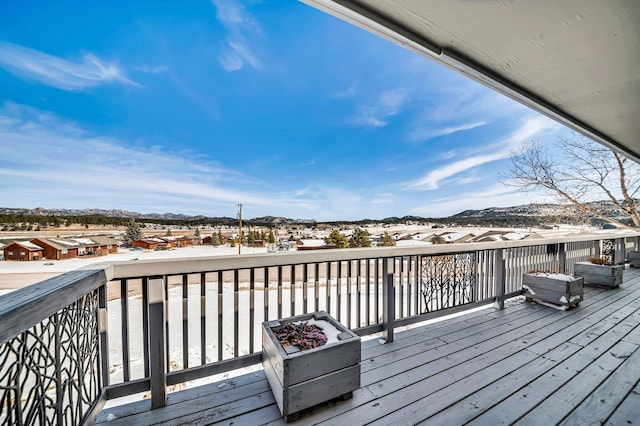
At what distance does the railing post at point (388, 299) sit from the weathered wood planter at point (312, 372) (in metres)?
0.87

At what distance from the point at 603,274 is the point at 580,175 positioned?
310 inches

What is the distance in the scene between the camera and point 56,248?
2.19m

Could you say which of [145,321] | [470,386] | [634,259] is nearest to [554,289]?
[470,386]

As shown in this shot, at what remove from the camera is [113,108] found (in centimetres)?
757

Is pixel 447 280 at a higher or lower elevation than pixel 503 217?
A: lower

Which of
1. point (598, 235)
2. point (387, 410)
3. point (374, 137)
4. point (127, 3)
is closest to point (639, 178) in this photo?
point (598, 235)

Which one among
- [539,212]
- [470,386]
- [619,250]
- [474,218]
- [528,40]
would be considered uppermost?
[528,40]

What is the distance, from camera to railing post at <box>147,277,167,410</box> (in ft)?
5.31

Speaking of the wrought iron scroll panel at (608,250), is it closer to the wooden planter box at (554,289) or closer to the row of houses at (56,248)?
the wooden planter box at (554,289)

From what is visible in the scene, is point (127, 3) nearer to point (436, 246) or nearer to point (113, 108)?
point (113, 108)

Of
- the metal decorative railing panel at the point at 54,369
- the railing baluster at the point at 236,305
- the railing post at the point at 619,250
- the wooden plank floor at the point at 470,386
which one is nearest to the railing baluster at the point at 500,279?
the wooden plank floor at the point at 470,386

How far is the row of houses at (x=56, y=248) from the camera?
6.53 ft

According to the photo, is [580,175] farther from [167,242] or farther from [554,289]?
[167,242]

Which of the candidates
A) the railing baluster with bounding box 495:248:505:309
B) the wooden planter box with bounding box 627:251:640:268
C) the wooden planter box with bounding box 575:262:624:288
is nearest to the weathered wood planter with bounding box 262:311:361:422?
the railing baluster with bounding box 495:248:505:309
